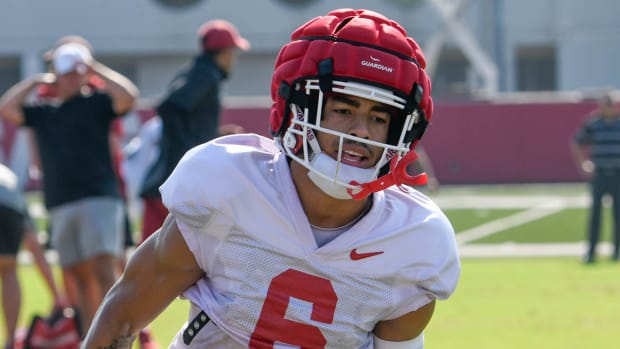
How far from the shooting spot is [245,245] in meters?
3.15

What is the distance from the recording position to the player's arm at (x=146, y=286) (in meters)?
3.17

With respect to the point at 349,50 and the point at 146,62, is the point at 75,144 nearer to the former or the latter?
the point at 349,50

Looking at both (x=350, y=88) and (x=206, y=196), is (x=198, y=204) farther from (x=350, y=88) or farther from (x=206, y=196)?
(x=350, y=88)

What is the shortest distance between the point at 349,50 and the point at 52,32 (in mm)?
34141

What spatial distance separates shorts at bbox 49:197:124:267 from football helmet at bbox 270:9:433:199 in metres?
4.06

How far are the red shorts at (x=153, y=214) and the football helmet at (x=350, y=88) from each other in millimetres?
3826

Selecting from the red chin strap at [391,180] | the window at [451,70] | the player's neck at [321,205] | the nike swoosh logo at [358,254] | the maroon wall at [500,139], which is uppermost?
the red chin strap at [391,180]

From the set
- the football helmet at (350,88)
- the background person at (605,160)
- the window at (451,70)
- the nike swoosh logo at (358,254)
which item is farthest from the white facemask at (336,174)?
the window at (451,70)

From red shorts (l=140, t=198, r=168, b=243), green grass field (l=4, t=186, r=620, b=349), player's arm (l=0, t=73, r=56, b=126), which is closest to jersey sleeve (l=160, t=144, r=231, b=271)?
red shorts (l=140, t=198, r=168, b=243)

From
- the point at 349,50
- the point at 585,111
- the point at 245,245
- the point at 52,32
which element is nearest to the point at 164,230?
the point at 245,245

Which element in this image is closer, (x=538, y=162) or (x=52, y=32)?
(x=538, y=162)

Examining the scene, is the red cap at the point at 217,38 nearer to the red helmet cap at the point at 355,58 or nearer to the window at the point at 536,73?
the red helmet cap at the point at 355,58

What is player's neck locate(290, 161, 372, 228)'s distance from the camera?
319cm

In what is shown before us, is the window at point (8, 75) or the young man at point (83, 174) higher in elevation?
the young man at point (83, 174)
